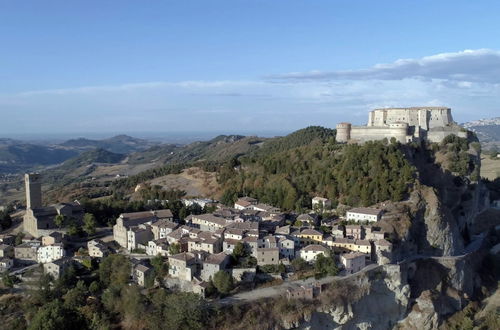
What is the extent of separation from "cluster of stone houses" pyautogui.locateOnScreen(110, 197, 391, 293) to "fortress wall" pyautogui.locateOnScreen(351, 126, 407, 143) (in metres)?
17.5

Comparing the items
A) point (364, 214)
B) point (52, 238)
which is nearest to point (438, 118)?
point (364, 214)

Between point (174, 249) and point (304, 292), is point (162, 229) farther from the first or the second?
point (304, 292)

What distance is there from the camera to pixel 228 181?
179 feet

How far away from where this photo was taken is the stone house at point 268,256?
30.0 meters

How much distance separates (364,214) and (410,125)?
22.6 m

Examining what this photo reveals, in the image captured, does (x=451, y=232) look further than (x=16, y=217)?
No

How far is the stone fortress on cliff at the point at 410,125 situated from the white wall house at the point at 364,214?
1756 cm

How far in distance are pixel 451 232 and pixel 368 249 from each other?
38.4 feet

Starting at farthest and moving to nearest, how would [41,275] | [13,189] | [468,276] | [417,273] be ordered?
1. [13,189]
2. [468,276]
3. [417,273]
4. [41,275]

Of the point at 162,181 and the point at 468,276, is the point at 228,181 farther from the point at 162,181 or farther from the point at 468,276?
the point at 468,276

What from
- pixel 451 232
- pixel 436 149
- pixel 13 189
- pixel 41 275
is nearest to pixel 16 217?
pixel 41 275

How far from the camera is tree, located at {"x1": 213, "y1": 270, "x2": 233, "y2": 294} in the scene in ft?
88.2

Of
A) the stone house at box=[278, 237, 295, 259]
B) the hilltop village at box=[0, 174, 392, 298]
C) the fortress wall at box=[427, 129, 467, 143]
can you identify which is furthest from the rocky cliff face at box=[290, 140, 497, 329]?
the fortress wall at box=[427, 129, 467, 143]

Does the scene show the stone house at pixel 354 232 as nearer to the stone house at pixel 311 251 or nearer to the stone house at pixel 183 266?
the stone house at pixel 311 251
